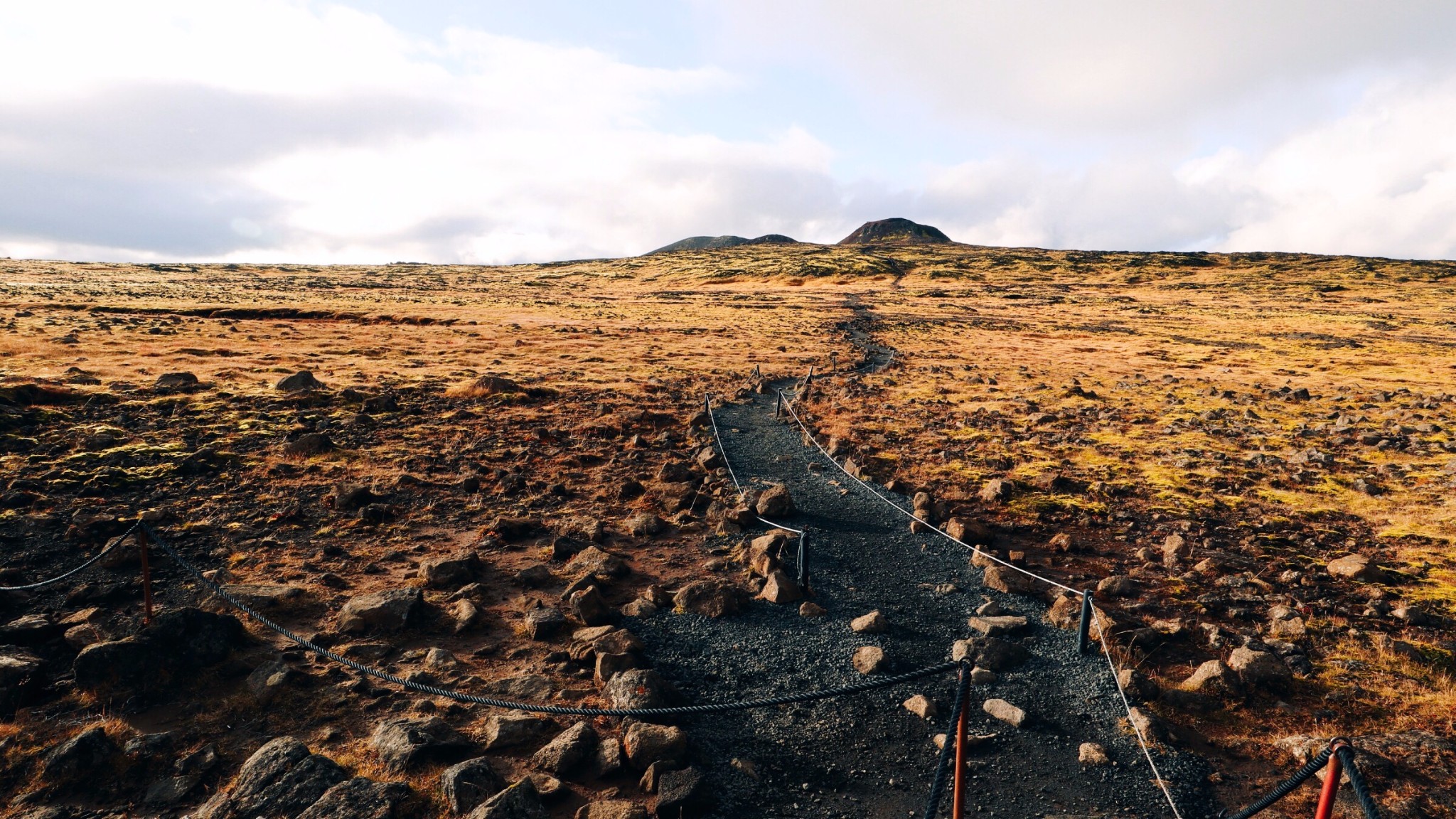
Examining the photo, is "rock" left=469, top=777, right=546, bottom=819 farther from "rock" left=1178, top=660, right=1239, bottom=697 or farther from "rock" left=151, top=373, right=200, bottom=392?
"rock" left=151, top=373, right=200, bottom=392

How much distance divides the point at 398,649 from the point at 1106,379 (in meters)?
40.6

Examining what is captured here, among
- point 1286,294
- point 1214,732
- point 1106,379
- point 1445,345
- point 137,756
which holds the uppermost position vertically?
point 1286,294

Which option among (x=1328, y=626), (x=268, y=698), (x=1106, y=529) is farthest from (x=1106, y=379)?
(x=268, y=698)

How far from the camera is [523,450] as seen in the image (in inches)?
863

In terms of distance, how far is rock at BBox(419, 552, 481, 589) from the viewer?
1290 cm

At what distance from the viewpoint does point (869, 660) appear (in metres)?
10.3

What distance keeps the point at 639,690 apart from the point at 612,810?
1.81 meters

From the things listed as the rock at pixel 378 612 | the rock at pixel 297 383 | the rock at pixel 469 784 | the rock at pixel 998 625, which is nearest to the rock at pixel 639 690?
the rock at pixel 469 784

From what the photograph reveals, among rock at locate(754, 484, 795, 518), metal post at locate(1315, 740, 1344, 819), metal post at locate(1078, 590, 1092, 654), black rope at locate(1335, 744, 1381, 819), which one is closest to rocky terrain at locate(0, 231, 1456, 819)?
metal post at locate(1078, 590, 1092, 654)

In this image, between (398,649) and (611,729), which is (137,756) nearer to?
(398,649)

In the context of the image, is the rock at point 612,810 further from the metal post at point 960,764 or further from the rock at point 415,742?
the metal post at point 960,764

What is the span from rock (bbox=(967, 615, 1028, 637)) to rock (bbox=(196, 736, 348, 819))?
9.49m

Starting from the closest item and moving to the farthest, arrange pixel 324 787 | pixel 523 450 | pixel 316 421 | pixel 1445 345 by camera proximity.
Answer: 1. pixel 324 787
2. pixel 523 450
3. pixel 316 421
4. pixel 1445 345

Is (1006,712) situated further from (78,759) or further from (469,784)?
(78,759)
